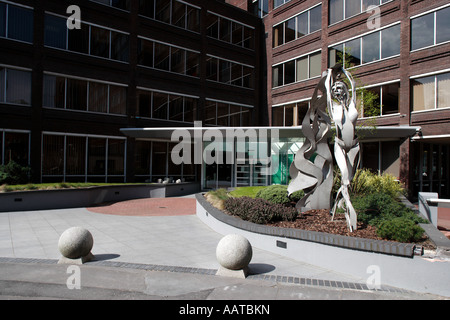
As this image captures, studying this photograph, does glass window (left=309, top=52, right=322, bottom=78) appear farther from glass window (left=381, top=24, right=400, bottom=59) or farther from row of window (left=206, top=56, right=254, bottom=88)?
row of window (left=206, top=56, right=254, bottom=88)

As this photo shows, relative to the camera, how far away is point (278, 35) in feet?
101

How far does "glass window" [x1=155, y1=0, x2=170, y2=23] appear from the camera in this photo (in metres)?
26.4

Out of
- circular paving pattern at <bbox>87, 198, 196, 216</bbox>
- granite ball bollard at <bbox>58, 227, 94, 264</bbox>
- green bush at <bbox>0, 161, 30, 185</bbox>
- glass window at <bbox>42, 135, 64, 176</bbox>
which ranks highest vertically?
glass window at <bbox>42, 135, 64, 176</bbox>

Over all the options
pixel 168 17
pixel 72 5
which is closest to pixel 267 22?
pixel 168 17

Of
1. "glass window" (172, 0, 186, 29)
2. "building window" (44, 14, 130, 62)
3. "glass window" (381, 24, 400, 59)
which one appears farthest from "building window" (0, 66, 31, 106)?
"glass window" (381, 24, 400, 59)

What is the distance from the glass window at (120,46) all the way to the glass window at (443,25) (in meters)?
19.9

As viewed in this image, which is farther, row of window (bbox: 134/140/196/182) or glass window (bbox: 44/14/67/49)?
row of window (bbox: 134/140/196/182)

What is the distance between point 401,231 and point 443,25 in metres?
17.8

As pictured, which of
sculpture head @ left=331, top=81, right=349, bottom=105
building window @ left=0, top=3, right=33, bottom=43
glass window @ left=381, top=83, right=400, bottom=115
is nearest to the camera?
sculpture head @ left=331, top=81, right=349, bottom=105

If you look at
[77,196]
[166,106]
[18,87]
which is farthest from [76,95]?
[77,196]

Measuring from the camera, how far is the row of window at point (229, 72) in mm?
29109

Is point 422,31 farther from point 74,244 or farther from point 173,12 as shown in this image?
point 74,244

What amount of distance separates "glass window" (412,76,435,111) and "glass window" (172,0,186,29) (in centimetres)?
1774
